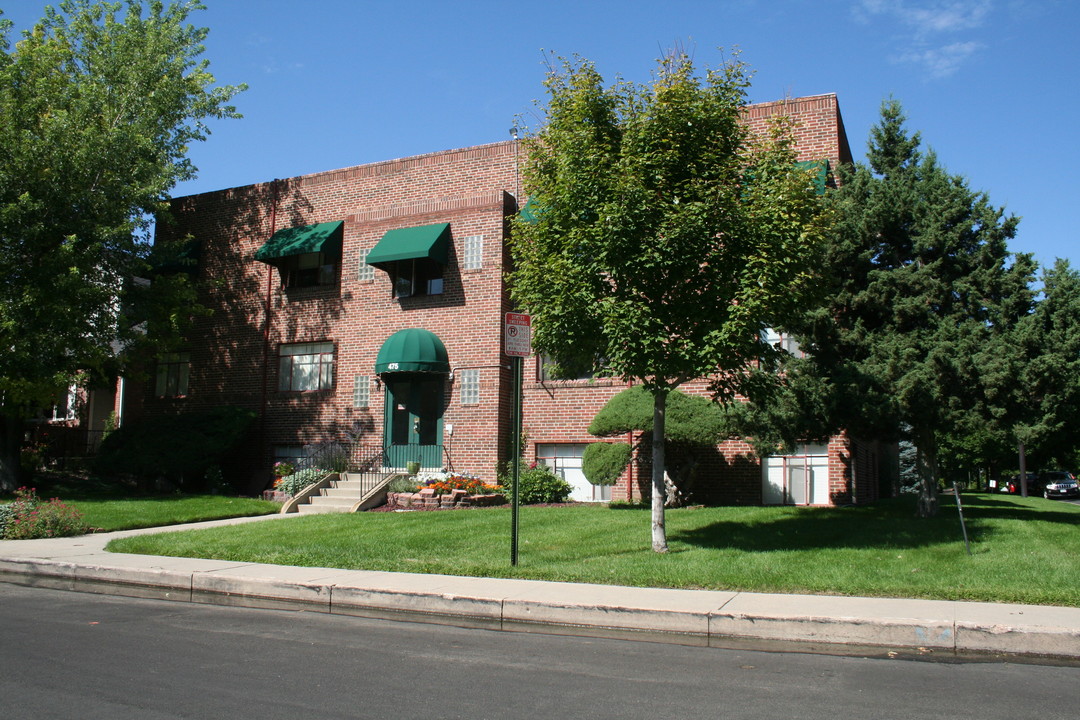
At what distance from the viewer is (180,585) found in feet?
33.6

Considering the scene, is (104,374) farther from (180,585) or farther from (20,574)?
(180,585)

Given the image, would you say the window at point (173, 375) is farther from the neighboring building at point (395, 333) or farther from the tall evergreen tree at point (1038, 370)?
the tall evergreen tree at point (1038, 370)

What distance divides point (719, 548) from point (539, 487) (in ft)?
27.2

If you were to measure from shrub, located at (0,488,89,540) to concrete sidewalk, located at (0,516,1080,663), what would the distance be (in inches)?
120

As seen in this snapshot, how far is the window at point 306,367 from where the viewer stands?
2339 centimetres

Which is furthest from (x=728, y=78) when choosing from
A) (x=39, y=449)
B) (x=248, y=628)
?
(x=39, y=449)

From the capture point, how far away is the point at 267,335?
24203mm

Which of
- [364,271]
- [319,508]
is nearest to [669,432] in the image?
[319,508]

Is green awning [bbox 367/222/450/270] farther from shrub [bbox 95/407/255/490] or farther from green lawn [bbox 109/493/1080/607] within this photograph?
green lawn [bbox 109/493/1080/607]

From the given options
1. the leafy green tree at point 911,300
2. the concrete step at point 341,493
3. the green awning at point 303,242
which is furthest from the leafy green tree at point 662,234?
the green awning at point 303,242

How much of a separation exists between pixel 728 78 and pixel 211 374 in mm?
18495

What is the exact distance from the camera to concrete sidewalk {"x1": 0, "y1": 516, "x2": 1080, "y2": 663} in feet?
22.8

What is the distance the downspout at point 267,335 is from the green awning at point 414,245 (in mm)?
4102

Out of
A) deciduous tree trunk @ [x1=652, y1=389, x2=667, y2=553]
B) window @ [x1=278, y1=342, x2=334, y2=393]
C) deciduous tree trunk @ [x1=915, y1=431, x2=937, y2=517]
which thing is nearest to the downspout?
window @ [x1=278, y1=342, x2=334, y2=393]
